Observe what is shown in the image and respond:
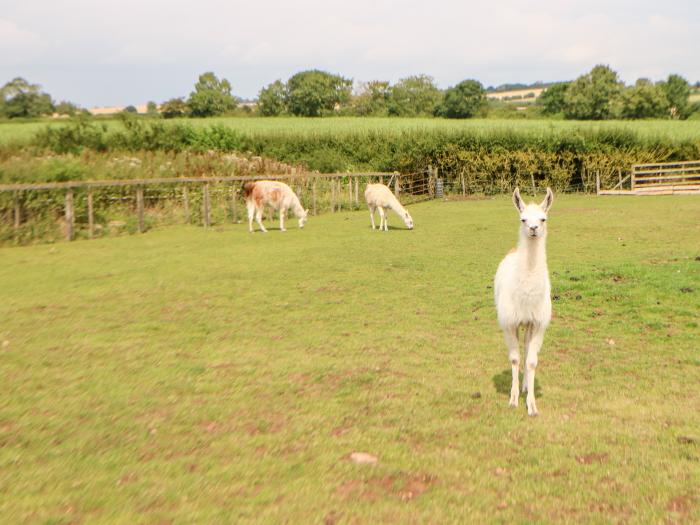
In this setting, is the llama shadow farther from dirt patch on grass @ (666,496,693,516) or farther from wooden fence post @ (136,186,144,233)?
wooden fence post @ (136,186,144,233)

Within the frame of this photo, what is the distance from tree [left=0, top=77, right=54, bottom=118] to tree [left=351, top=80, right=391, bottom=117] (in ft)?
165

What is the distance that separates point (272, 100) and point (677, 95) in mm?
64866

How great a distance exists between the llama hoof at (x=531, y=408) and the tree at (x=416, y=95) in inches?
4249

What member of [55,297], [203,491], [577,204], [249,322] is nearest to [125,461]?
[203,491]

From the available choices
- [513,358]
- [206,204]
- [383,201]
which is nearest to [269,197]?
[206,204]

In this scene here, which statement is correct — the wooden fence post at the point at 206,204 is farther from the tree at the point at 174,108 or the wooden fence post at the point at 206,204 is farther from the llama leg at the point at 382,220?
the tree at the point at 174,108

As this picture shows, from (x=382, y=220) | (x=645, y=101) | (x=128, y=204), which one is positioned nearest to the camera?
(x=382, y=220)

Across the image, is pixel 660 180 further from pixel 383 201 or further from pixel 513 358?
pixel 513 358

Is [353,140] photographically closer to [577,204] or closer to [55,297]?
[577,204]

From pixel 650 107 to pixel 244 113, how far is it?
197 ft

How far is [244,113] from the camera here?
10225 cm

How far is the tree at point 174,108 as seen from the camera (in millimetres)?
96500

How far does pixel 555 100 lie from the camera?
113000 mm

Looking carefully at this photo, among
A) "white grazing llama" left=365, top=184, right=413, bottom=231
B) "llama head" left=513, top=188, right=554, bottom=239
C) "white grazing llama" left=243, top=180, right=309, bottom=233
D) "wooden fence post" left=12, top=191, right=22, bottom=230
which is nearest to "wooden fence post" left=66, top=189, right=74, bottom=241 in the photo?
"wooden fence post" left=12, top=191, right=22, bottom=230
